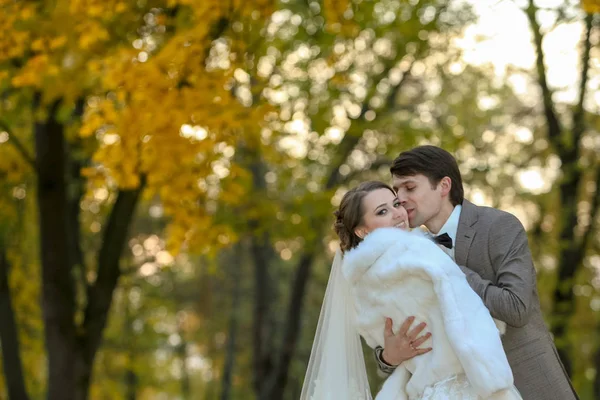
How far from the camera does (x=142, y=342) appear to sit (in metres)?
23.2

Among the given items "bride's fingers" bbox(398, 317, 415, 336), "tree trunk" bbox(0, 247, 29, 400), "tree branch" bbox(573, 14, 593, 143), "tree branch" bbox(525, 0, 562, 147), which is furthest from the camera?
"tree branch" bbox(573, 14, 593, 143)

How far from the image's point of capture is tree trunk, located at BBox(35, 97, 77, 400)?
8953mm

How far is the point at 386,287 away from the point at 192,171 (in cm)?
434

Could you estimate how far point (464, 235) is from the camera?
3979 millimetres

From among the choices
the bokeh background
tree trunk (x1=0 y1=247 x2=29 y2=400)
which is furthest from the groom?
tree trunk (x1=0 y1=247 x2=29 y2=400)

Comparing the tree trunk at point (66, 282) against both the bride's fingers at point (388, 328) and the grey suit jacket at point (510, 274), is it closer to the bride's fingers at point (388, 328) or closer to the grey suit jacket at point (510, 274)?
the bride's fingers at point (388, 328)

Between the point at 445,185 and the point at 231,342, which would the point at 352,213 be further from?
the point at 231,342

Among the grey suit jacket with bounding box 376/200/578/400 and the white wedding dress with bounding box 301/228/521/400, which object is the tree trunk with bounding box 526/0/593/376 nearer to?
the grey suit jacket with bounding box 376/200/578/400

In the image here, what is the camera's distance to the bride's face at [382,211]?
4.03 m

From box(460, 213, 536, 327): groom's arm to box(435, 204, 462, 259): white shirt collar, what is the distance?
170 millimetres

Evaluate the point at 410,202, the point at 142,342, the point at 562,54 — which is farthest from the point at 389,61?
the point at 142,342

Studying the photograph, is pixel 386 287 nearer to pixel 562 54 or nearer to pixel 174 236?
pixel 174 236

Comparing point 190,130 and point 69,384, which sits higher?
point 190,130

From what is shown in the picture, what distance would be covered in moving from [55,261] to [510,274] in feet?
20.6
